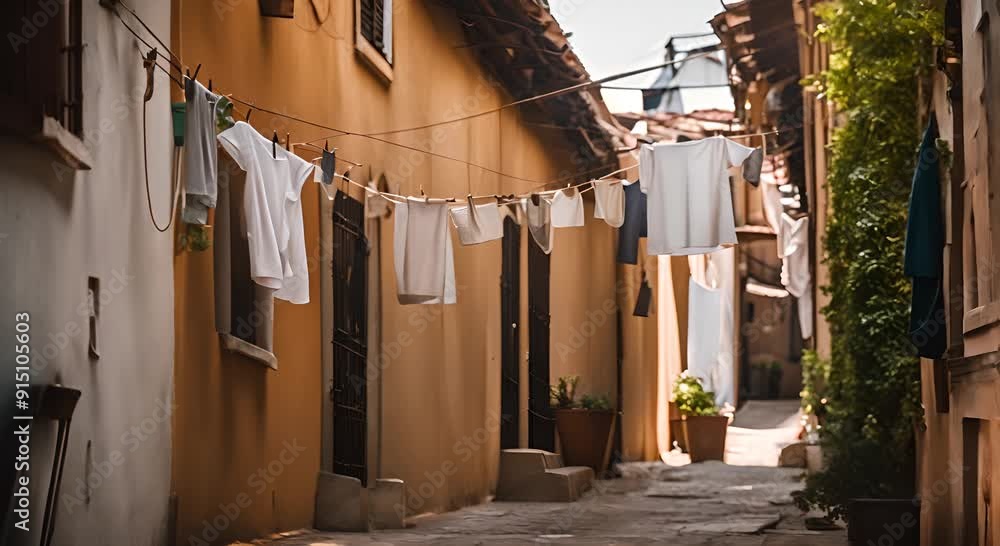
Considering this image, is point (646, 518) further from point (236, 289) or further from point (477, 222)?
point (236, 289)

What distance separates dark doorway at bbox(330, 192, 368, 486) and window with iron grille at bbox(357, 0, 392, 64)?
1623 millimetres

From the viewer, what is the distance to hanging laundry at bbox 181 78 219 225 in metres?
7.56

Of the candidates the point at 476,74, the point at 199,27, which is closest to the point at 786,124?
the point at 476,74

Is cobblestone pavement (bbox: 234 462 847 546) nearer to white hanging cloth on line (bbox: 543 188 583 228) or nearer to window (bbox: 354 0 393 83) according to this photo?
white hanging cloth on line (bbox: 543 188 583 228)

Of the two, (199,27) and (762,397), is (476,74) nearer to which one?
(199,27)

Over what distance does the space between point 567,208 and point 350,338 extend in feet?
9.10

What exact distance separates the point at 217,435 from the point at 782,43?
15.0m

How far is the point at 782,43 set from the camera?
70.7ft

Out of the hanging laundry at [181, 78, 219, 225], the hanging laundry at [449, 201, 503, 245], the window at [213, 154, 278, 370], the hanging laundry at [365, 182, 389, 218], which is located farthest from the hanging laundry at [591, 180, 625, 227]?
the hanging laundry at [181, 78, 219, 225]

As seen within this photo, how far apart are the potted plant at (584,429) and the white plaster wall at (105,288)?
421 inches

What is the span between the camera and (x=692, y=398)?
2348cm

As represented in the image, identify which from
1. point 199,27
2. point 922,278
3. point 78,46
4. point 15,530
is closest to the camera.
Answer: point 15,530

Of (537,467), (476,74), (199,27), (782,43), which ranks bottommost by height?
(537,467)

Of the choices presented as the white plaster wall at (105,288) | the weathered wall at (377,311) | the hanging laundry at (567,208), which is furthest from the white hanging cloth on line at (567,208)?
the white plaster wall at (105,288)
